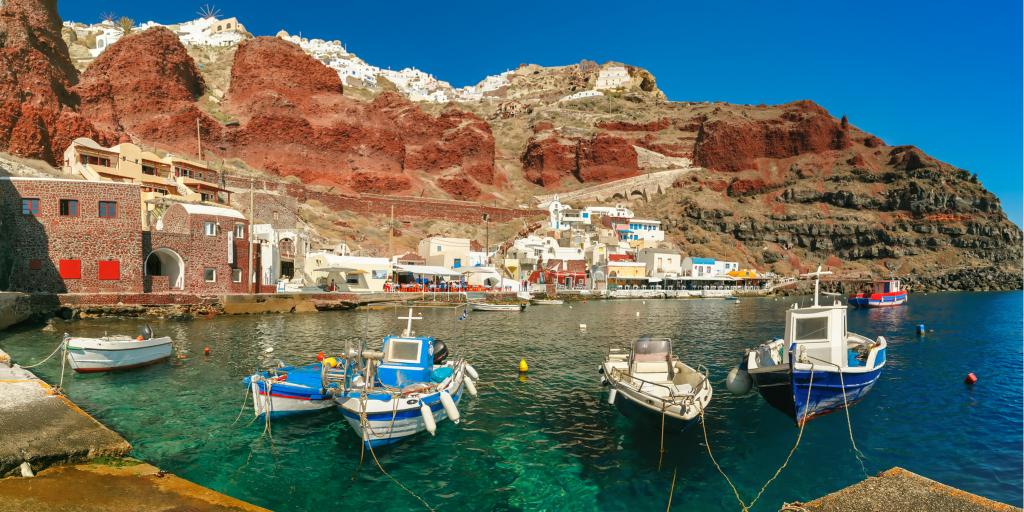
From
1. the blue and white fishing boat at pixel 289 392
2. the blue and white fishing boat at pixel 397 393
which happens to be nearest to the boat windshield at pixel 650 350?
the blue and white fishing boat at pixel 397 393

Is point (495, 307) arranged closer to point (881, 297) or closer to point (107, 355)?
point (107, 355)

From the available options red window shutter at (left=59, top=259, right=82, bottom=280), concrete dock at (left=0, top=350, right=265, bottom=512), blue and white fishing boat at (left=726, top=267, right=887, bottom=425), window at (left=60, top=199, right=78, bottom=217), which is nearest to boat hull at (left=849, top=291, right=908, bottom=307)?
blue and white fishing boat at (left=726, top=267, right=887, bottom=425)

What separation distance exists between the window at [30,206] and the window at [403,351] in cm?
3377

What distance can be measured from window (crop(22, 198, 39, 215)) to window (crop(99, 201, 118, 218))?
350 cm

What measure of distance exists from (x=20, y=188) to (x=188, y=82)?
237 feet

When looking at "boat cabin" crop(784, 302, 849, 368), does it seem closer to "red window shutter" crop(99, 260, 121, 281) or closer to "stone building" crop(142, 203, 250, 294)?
"stone building" crop(142, 203, 250, 294)

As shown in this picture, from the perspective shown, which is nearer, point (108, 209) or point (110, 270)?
point (108, 209)

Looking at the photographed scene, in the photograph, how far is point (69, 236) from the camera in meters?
35.0

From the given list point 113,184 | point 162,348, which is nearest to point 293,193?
point 113,184

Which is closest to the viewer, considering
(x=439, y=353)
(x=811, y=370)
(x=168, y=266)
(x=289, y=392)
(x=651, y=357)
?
(x=811, y=370)

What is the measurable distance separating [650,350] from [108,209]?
38108 mm

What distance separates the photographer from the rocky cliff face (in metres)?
56.3

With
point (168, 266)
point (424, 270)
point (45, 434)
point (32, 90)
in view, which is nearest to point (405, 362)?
point (45, 434)

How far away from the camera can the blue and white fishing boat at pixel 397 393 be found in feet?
42.6
